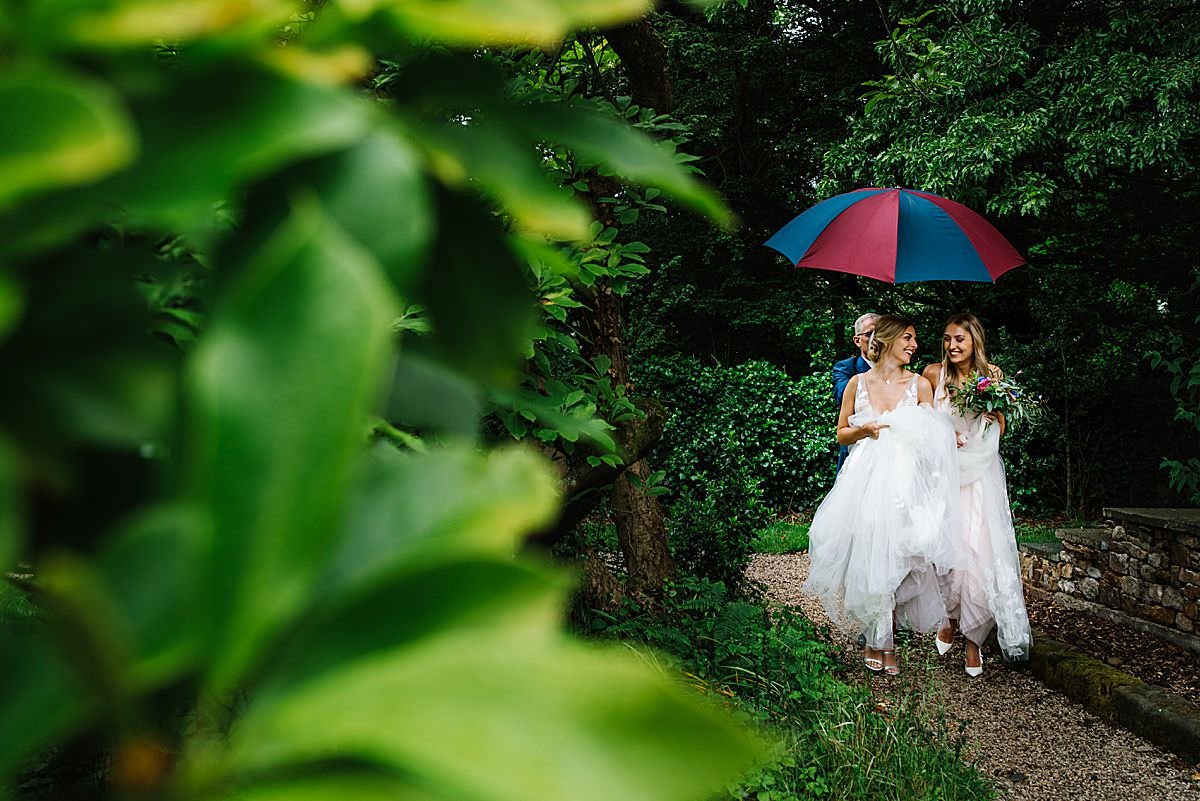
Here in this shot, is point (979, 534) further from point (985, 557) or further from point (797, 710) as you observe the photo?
point (797, 710)

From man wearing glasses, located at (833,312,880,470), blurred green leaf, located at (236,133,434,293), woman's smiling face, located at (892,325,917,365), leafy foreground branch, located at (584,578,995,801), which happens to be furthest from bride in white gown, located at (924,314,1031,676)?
blurred green leaf, located at (236,133,434,293)

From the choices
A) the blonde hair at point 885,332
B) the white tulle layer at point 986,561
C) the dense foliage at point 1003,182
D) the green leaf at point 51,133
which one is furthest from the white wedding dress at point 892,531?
the green leaf at point 51,133

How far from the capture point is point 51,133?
22 cm

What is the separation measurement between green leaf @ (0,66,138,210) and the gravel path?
4638 millimetres

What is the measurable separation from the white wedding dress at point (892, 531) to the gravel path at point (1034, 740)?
1.13ft

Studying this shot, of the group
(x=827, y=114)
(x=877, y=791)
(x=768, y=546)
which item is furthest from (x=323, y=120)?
(x=827, y=114)

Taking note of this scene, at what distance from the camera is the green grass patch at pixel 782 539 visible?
9.48 meters

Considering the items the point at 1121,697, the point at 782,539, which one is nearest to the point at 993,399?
the point at 1121,697

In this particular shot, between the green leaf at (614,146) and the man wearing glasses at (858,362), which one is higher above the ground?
the green leaf at (614,146)

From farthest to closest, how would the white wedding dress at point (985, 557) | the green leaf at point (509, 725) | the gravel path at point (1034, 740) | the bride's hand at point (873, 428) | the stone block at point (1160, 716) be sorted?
the bride's hand at point (873, 428)
the white wedding dress at point (985, 557)
the stone block at point (1160, 716)
the gravel path at point (1034, 740)
the green leaf at point (509, 725)

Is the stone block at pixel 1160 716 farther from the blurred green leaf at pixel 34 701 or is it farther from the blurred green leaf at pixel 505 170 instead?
the blurred green leaf at pixel 34 701

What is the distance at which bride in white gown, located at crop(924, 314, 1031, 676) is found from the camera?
582 cm

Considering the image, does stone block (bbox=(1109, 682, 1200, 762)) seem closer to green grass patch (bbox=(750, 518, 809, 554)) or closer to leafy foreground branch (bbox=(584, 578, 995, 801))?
leafy foreground branch (bbox=(584, 578, 995, 801))

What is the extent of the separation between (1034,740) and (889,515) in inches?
57.9
